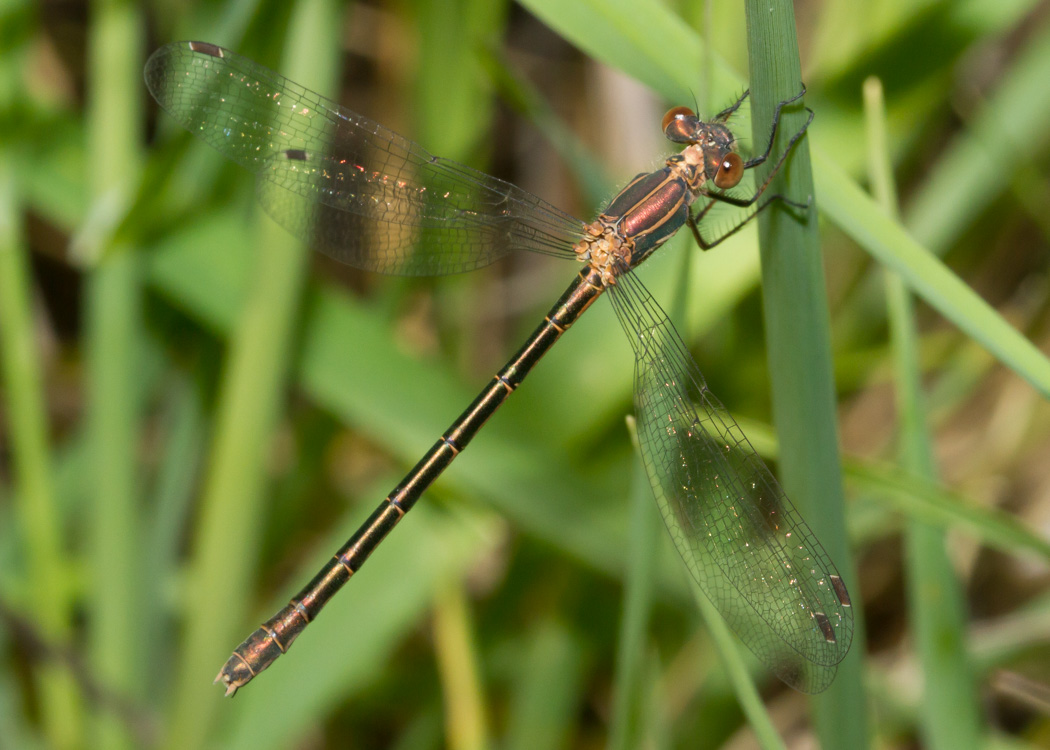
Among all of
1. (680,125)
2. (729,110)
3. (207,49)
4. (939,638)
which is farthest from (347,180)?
(939,638)

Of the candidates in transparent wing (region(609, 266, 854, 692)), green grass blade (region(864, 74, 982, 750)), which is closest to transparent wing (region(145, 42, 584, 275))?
transparent wing (region(609, 266, 854, 692))

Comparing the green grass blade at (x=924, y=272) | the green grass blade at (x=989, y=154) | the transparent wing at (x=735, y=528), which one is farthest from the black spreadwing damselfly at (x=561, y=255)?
the green grass blade at (x=989, y=154)

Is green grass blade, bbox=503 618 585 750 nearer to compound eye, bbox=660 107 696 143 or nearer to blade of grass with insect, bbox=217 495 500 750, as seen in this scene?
blade of grass with insect, bbox=217 495 500 750

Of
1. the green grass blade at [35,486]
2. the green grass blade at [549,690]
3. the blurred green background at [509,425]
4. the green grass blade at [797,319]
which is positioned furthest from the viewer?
the green grass blade at [549,690]

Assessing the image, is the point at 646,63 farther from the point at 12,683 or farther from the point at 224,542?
the point at 12,683

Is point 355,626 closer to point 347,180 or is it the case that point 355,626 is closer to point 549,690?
point 549,690

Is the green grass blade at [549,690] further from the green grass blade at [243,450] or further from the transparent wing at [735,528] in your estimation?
the transparent wing at [735,528]
